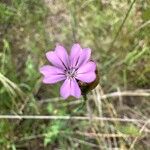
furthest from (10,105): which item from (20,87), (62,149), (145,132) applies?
(145,132)

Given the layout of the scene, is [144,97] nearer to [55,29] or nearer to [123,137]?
[123,137]

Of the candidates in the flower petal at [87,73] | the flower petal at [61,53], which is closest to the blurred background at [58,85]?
the flower petal at [61,53]

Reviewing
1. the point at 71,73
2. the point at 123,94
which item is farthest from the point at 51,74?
the point at 123,94

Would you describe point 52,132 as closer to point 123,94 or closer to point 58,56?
point 123,94

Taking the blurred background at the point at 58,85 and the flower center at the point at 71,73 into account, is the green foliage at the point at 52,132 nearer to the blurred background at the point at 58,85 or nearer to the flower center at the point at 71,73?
the blurred background at the point at 58,85

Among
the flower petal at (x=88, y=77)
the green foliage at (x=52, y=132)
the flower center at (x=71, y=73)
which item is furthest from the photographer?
the green foliage at (x=52, y=132)

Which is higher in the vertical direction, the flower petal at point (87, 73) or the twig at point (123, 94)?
the flower petal at point (87, 73)
